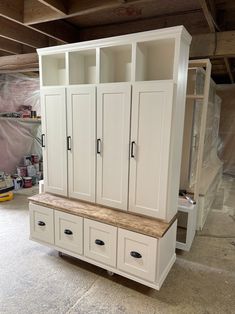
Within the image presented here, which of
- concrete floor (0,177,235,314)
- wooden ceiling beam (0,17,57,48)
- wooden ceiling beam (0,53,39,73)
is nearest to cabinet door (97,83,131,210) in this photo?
concrete floor (0,177,235,314)

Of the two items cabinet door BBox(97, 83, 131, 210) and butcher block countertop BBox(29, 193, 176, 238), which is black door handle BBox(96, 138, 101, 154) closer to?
cabinet door BBox(97, 83, 131, 210)

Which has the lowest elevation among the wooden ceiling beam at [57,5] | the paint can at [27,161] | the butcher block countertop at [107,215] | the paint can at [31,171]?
the paint can at [31,171]

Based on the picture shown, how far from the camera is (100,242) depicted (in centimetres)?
217

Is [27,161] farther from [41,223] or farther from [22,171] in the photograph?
[41,223]

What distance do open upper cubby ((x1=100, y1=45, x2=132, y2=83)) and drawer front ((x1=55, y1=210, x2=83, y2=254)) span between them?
1381 millimetres

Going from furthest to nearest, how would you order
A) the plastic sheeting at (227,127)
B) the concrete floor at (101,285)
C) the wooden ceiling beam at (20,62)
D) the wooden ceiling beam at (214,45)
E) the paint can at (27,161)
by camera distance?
the plastic sheeting at (227,127) < the paint can at (27,161) < the wooden ceiling beam at (20,62) < the wooden ceiling beam at (214,45) < the concrete floor at (101,285)

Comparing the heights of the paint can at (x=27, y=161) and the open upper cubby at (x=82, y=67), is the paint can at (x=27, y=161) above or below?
below

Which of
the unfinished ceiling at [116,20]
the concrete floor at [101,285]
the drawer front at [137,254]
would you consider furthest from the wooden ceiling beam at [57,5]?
the concrete floor at [101,285]

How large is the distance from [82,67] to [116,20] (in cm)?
82

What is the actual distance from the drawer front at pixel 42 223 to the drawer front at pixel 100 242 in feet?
1.47

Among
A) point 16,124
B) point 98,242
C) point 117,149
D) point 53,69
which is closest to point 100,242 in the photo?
point 98,242

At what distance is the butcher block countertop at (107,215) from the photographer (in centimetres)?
194

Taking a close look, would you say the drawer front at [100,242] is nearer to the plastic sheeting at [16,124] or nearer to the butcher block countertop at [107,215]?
the butcher block countertop at [107,215]

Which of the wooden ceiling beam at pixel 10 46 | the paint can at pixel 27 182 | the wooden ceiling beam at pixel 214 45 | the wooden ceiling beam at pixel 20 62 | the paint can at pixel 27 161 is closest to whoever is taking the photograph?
the wooden ceiling beam at pixel 214 45
